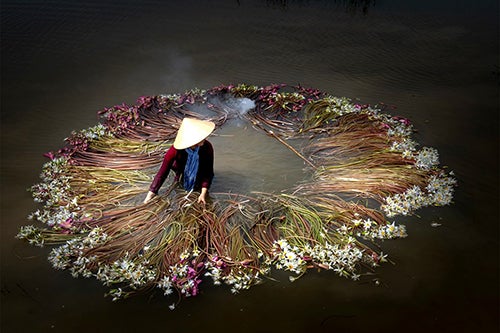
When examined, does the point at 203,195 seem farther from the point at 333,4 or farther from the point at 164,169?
the point at 333,4

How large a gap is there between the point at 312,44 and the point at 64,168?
3865 millimetres

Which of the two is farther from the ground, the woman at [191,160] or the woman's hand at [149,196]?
the woman at [191,160]

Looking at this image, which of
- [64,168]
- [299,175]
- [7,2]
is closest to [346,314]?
[299,175]

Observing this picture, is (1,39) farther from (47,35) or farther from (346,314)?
(346,314)

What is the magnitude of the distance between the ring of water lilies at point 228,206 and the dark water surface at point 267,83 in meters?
0.13

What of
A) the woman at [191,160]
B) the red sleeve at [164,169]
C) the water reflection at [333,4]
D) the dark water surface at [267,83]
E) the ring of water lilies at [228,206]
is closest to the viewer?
the dark water surface at [267,83]

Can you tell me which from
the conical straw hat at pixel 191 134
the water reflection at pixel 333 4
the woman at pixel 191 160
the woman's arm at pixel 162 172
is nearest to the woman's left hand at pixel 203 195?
the woman at pixel 191 160

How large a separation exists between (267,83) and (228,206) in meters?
2.27

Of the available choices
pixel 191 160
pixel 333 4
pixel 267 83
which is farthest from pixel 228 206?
pixel 333 4

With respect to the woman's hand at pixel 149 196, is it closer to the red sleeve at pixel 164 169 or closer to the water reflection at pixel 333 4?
the red sleeve at pixel 164 169

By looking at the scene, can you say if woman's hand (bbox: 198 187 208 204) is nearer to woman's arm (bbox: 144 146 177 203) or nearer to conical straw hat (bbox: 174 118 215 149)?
woman's arm (bbox: 144 146 177 203)

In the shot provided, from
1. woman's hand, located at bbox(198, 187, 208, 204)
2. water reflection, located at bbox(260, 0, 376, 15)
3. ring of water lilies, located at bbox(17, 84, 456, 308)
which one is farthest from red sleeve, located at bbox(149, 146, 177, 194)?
water reflection, located at bbox(260, 0, 376, 15)

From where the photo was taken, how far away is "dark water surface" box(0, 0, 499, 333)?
2.83m

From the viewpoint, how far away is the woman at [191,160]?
3178 millimetres
